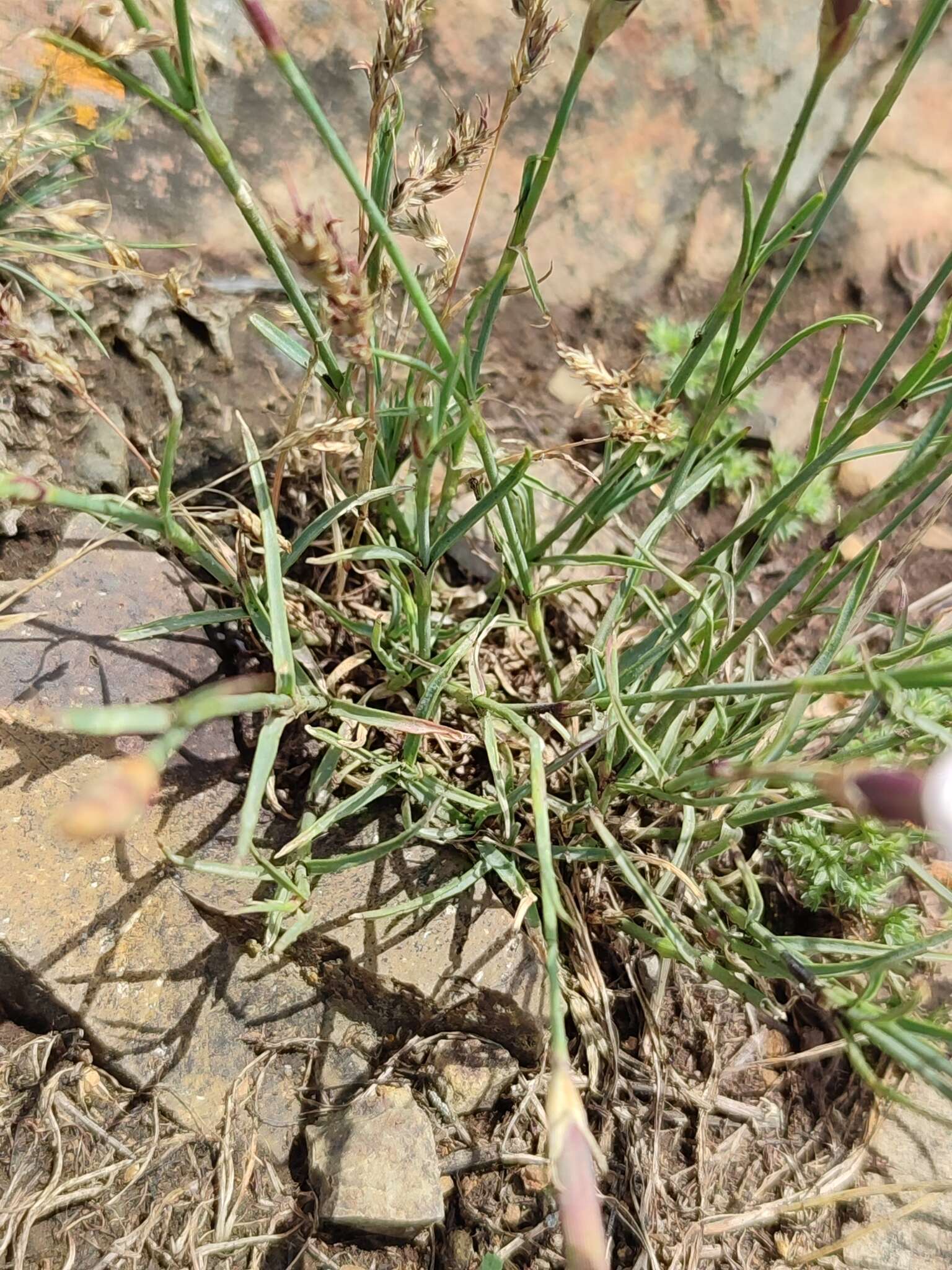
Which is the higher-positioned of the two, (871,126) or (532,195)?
(871,126)

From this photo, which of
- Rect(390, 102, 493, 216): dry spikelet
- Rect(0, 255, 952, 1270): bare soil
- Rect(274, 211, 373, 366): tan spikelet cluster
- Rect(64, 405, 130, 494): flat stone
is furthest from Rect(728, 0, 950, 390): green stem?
Rect(64, 405, 130, 494): flat stone

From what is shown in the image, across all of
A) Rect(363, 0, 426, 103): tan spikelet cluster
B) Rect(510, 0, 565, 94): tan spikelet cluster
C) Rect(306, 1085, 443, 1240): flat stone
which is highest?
Rect(510, 0, 565, 94): tan spikelet cluster

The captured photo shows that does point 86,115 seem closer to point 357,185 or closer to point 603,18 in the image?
point 357,185

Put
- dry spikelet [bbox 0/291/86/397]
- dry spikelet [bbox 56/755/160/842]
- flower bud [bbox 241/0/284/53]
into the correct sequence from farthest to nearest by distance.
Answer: dry spikelet [bbox 0/291/86/397], flower bud [bbox 241/0/284/53], dry spikelet [bbox 56/755/160/842]

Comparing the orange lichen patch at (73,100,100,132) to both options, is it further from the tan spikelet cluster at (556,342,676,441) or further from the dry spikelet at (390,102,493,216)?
the tan spikelet cluster at (556,342,676,441)

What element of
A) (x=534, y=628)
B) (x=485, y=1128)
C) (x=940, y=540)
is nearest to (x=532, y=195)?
(x=534, y=628)
